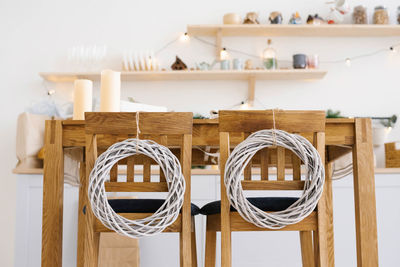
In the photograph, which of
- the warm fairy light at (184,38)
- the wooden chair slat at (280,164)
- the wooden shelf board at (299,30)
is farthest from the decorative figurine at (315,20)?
the wooden chair slat at (280,164)

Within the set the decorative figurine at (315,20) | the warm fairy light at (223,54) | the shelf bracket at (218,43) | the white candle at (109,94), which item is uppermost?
the decorative figurine at (315,20)

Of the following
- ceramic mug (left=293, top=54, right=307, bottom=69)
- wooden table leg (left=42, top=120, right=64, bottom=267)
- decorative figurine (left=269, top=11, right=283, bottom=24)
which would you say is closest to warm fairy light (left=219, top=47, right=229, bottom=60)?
decorative figurine (left=269, top=11, right=283, bottom=24)

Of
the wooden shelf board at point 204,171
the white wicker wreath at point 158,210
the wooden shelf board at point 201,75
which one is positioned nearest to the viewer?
the white wicker wreath at point 158,210

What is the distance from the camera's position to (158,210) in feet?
4.40

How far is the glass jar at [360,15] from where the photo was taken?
3.16 meters

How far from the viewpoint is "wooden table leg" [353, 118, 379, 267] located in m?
1.47

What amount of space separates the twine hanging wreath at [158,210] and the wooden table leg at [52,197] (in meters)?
0.30

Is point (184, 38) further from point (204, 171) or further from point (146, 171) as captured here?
point (146, 171)

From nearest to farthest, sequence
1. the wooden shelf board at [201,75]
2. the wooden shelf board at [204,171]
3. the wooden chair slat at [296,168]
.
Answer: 1. the wooden chair slat at [296,168]
2. the wooden shelf board at [204,171]
3. the wooden shelf board at [201,75]

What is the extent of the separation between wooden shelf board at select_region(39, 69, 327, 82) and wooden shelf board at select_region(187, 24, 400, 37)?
0.34 meters

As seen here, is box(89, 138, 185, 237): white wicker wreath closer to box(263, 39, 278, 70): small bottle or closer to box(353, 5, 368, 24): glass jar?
box(263, 39, 278, 70): small bottle

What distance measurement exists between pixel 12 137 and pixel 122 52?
105 centimetres

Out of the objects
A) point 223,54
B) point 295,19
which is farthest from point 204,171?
point 295,19

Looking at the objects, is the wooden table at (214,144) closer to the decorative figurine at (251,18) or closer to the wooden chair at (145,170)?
the wooden chair at (145,170)
